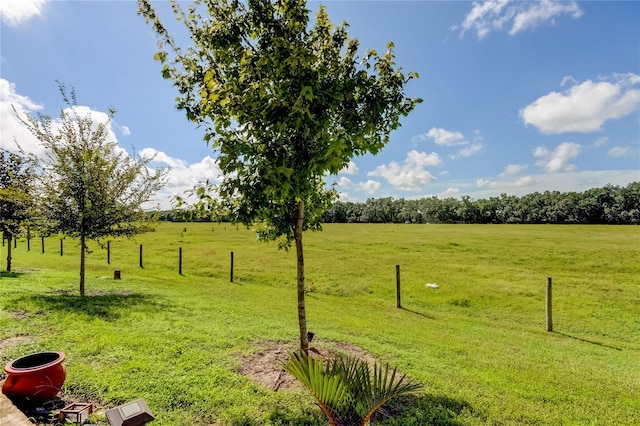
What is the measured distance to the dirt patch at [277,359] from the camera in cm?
618

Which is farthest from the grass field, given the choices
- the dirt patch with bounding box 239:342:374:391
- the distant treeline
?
the distant treeline

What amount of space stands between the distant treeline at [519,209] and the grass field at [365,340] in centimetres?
9238

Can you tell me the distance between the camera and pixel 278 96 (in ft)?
17.1

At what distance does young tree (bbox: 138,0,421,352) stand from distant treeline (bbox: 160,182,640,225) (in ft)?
343

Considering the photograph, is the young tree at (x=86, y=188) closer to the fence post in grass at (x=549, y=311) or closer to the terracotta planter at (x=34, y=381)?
the terracotta planter at (x=34, y=381)

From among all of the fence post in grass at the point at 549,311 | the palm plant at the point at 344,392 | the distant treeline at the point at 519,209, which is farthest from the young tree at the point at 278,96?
the distant treeline at the point at 519,209

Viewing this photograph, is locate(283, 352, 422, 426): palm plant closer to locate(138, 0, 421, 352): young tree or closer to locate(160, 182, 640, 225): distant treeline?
locate(138, 0, 421, 352): young tree

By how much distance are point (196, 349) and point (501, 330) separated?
11.1m

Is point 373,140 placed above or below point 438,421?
above

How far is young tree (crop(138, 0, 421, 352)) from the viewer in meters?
5.16

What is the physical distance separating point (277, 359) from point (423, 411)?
9.80 ft

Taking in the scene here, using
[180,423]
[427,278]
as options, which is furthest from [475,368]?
[427,278]

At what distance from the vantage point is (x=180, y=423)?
479cm

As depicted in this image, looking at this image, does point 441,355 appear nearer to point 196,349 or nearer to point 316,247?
point 196,349
